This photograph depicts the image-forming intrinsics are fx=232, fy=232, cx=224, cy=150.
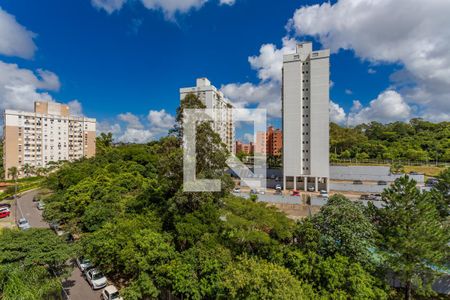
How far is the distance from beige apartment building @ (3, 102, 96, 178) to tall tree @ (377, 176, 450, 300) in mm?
55200

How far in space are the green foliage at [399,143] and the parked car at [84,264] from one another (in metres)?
41.3

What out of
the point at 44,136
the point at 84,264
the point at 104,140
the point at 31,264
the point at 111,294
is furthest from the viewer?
the point at 104,140

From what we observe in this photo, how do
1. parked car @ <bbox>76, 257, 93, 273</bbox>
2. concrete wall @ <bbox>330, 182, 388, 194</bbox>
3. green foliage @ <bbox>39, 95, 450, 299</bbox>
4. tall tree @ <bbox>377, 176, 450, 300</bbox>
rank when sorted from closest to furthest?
green foliage @ <bbox>39, 95, 450, 299</bbox> → tall tree @ <bbox>377, 176, 450, 300</bbox> → parked car @ <bbox>76, 257, 93, 273</bbox> → concrete wall @ <bbox>330, 182, 388, 194</bbox>

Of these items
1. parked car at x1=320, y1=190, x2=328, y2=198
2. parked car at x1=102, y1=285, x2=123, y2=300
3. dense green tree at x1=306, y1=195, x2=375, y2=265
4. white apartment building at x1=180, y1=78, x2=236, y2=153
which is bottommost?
parked car at x1=102, y1=285, x2=123, y2=300

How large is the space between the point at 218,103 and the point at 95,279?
36.6 metres

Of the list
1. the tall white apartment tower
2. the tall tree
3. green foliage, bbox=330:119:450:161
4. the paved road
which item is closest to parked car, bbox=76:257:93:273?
the paved road

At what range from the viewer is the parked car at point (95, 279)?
11289mm

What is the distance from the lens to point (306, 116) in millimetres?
30047

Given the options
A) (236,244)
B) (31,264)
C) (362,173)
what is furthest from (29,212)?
(362,173)

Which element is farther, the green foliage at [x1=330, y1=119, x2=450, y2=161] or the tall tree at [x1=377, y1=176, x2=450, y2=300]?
the green foliage at [x1=330, y1=119, x2=450, y2=161]

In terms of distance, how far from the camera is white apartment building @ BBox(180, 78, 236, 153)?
3847 centimetres

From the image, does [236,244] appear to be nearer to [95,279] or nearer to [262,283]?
[262,283]

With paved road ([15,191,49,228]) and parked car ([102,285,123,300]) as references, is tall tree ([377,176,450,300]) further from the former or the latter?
paved road ([15,191,49,228])

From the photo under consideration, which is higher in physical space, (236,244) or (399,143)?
(399,143)
